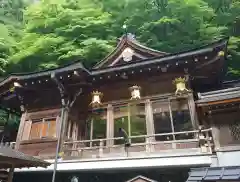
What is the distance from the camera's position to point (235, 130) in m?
8.47

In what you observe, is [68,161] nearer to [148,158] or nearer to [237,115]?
[148,158]

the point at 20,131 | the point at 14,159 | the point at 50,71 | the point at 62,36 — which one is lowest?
the point at 14,159

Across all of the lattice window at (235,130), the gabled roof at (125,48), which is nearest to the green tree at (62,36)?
the gabled roof at (125,48)

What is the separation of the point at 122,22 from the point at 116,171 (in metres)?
12.0

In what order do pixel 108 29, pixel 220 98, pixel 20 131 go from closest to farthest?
pixel 220 98 < pixel 20 131 < pixel 108 29

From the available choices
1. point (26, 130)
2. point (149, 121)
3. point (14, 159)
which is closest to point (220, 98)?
point (149, 121)

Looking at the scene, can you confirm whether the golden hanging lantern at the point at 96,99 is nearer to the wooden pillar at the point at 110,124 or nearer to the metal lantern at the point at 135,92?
the wooden pillar at the point at 110,124

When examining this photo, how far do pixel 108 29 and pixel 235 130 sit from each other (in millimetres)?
12044

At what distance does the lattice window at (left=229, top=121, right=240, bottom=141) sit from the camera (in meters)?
8.36

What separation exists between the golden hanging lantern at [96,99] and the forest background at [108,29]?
4730 millimetres

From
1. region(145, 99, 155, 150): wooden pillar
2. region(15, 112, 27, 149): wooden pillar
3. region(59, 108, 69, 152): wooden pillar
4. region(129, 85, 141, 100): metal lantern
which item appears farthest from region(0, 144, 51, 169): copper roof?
region(129, 85, 141, 100): metal lantern

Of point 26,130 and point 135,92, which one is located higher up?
point 135,92

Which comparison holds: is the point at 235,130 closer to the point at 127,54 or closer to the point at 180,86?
the point at 180,86

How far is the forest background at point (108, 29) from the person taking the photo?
48.1 ft
